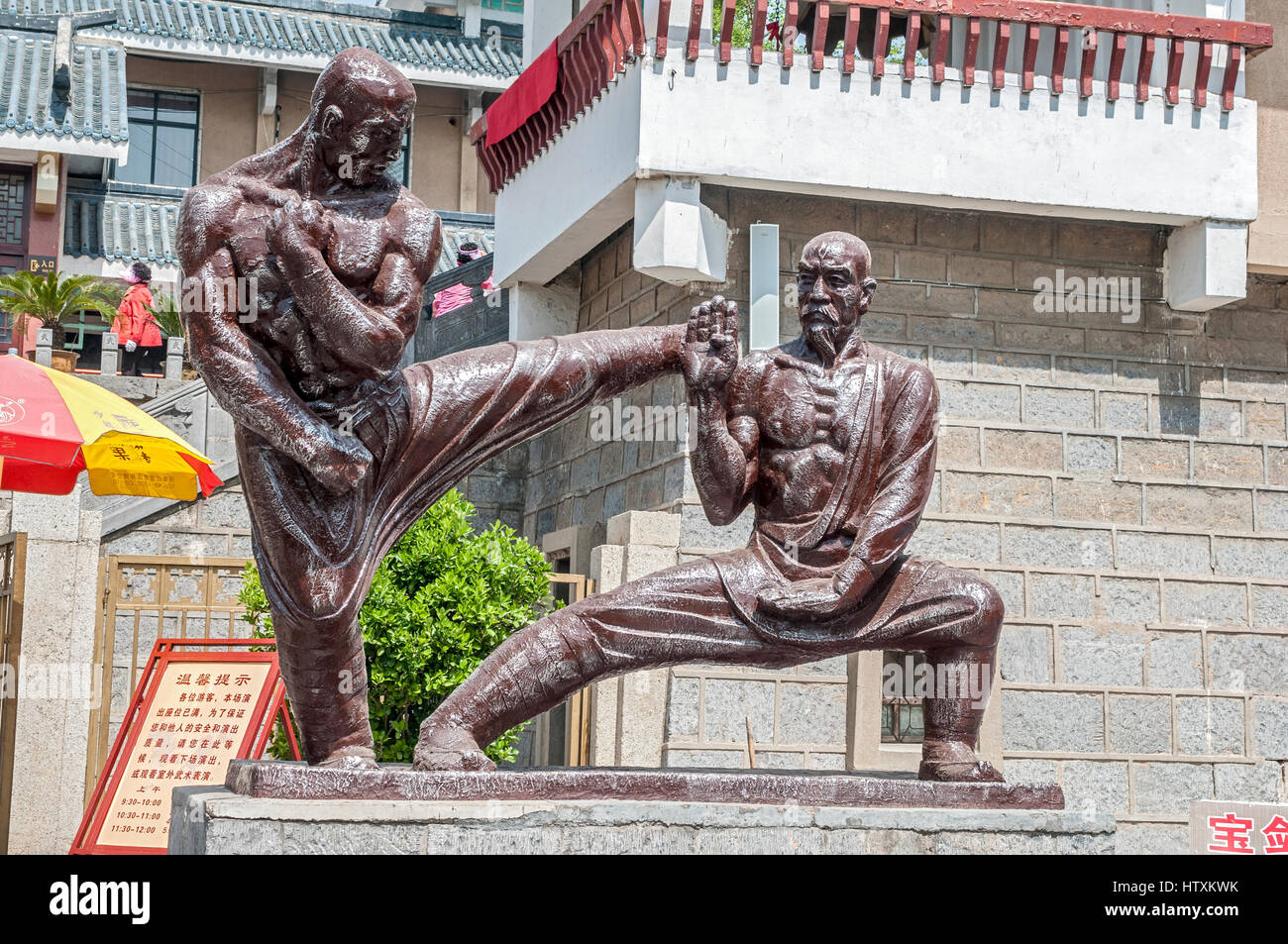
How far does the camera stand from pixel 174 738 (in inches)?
270

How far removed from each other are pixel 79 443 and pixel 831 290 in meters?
4.75

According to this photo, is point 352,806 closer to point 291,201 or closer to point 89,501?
point 291,201

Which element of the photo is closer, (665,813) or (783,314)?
(665,813)

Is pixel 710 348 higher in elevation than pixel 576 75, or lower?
lower

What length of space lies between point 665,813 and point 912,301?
607 centimetres

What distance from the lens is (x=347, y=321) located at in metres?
3.52

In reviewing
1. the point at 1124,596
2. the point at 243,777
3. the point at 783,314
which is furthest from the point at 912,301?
the point at 243,777

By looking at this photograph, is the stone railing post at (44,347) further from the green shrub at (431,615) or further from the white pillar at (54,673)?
Result: the green shrub at (431,615)

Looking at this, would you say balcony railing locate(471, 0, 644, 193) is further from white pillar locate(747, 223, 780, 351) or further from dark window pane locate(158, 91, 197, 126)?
dark window pane locate(158, 91, 197, 126)

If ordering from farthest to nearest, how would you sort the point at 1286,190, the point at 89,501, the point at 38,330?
the point at 38,330 < the point at 89,501 < the point at 1286,190

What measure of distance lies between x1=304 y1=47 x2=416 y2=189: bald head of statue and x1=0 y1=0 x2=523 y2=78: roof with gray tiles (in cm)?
1677

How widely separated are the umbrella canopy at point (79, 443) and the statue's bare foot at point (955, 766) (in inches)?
200

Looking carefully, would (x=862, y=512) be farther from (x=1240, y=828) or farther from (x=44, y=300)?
(x=44, y=300)

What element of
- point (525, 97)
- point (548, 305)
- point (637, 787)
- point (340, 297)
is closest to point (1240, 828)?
point (637, 787)
